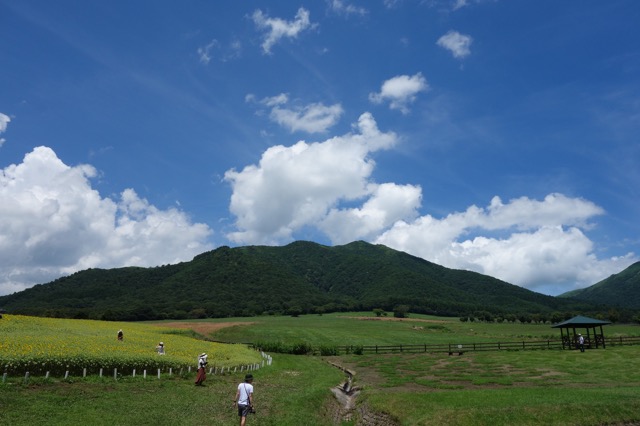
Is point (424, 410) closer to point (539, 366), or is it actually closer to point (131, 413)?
point (131, 413)

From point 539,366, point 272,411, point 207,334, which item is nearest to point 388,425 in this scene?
point 272,411

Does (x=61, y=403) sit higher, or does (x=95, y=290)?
(x=95, y=290)

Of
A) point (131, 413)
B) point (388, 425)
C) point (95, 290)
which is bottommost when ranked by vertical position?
point (388, 425)

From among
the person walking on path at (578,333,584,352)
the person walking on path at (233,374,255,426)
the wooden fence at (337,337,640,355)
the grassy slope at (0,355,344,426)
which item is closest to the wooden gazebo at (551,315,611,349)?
the person walking on path at (578,333,584,352)

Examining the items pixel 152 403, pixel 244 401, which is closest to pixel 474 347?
pixel 152 403

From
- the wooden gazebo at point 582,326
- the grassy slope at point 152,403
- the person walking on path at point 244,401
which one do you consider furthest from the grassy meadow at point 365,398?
the wooden gazebo at point 582,326

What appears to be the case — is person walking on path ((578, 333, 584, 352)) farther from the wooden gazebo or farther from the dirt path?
the dirt path

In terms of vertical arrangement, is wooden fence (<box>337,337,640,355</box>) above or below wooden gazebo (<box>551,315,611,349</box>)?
below

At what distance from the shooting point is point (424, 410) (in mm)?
21328

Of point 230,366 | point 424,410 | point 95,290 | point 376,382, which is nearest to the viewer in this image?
point 424,410

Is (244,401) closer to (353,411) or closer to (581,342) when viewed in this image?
(353,411)

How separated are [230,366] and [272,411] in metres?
14.9

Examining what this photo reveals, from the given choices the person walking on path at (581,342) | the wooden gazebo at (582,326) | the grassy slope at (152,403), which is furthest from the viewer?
the wooden gazebo at (582,326)

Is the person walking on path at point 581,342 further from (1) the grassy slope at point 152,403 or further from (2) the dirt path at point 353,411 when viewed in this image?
(1) the grassy slope at point 152,403
